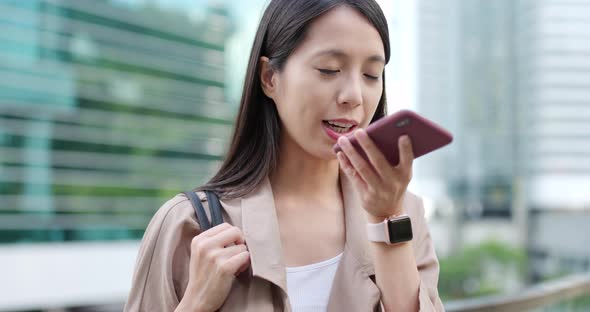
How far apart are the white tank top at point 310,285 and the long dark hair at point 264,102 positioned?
0.23 metres

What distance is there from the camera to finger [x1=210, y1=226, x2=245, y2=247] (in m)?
1.31

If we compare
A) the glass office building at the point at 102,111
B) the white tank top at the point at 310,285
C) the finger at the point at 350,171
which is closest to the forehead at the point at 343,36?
the finger at the point at 350,171

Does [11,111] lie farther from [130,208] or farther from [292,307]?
[292,307]

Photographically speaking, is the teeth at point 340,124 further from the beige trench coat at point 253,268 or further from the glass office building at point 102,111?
the glass office building at point 102,111

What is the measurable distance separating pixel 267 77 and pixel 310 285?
508 millimetres

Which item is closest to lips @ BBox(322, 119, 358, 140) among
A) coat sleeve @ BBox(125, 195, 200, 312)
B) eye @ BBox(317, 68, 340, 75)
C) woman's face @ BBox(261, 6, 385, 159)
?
woman's face @ BBox(261, 6, 385, 159)

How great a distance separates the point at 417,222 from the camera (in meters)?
1.51

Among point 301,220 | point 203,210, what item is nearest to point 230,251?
point 203,210

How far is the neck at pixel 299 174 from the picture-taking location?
5.13 feet

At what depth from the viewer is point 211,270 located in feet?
4.25

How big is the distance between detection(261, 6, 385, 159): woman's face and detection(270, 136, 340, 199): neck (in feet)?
0.45

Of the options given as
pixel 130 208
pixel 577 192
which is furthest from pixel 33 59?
pixel 577 192

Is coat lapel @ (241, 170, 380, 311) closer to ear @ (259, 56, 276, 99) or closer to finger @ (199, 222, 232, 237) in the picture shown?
finger @ (199, 222, 232, 237)

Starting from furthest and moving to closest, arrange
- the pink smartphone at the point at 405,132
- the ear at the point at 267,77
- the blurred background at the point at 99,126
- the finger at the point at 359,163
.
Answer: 1. the blurred background at the point at 99,126
2. the ear at the point at 267,77
3. the finger at the point at 359,163
4. the pink smartphone at the point at 405,132
